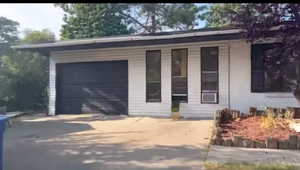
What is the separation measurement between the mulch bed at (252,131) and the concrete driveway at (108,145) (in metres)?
0.52

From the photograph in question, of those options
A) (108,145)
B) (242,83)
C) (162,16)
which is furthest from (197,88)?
(162,16)

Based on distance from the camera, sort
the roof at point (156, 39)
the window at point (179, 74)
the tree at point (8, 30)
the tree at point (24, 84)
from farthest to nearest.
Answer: the tree at point (8, 30) → the tree at point (24, 84) → the window at point (179, 74) → the roof at point (156, 39)

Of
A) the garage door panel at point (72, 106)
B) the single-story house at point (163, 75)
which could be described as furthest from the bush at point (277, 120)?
the garage door panel at point (72, 106)

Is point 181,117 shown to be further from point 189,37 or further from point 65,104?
point 65,104

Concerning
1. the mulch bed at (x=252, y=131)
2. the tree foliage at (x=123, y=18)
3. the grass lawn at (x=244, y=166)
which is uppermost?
the tree foliage at (x=123, y=18)

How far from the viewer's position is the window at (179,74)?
12695mm

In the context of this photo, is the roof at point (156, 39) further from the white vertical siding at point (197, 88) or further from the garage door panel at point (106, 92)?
the garage door panel at point (106, 92)

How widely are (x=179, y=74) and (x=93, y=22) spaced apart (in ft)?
61.3

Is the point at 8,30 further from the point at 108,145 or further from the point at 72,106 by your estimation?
the point at 108,145

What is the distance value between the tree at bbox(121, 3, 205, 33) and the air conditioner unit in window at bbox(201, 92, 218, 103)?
19.1 metres

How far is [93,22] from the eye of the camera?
30.0m

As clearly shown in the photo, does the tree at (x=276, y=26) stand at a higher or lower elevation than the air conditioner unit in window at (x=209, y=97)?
higher

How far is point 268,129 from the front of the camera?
8.50 m

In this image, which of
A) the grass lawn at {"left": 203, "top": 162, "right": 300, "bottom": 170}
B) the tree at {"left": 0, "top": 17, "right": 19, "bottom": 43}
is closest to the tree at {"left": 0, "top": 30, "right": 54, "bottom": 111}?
the tree at {"left": 0, "top": 17, "right": 19, "bottom": 43}
